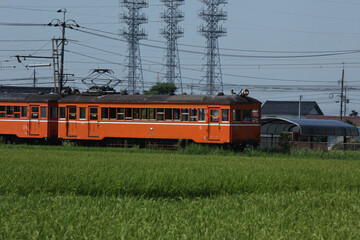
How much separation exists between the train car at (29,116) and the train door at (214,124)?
924 centimetres

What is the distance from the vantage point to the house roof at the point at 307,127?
127 feet

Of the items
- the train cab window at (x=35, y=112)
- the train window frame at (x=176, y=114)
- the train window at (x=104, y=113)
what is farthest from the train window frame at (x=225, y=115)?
the train cab window at (x=35, y=112)

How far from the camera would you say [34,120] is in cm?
3281

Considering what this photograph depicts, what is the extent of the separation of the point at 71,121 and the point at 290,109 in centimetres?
6717

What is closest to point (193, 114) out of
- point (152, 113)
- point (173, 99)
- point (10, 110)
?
point (173, 99)

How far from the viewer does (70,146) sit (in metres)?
31.2

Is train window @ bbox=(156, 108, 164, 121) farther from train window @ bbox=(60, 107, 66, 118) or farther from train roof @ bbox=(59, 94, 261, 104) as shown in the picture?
train window @ bbox=(60, 107, 66, 118)

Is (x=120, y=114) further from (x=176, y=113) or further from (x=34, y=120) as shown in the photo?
(x=34, y=120)

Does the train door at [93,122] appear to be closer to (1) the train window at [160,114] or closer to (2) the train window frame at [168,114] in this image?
(1) the train window at [160,114]

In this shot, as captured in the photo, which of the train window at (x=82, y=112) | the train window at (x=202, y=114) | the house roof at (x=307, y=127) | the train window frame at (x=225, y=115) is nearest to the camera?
the train window frame at (x=225, y=115)

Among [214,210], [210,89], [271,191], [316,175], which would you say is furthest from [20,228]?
[210,89]

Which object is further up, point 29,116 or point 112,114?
point 112,114

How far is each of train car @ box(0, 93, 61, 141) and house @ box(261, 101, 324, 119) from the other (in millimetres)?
64219

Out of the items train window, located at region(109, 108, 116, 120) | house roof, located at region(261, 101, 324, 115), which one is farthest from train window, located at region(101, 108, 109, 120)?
house roof, located at region(261, 101, 324, 115)
